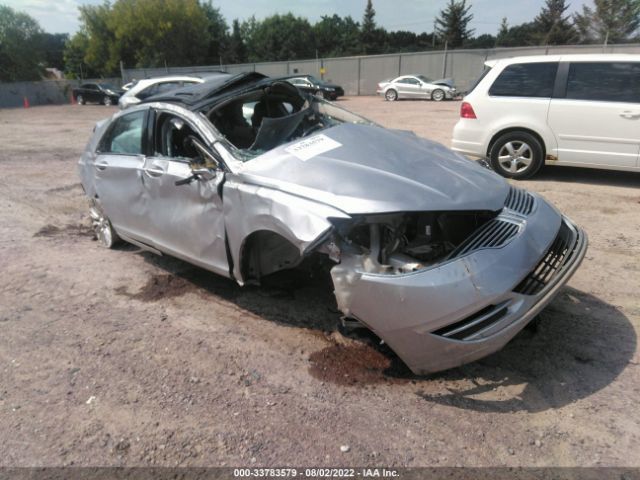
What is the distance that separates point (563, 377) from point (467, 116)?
550 cm

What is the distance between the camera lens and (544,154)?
713 centimetres

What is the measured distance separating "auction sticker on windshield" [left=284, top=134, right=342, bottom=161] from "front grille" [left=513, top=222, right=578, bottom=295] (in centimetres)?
159

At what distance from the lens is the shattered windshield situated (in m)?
4.02

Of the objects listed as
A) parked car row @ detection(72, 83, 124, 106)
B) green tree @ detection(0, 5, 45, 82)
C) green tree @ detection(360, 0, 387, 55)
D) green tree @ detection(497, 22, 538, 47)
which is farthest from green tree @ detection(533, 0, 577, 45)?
green tree @ detection(0, 5, 45, 82)

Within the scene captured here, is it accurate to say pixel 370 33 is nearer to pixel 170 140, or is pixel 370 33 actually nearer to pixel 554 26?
pixel 554 26

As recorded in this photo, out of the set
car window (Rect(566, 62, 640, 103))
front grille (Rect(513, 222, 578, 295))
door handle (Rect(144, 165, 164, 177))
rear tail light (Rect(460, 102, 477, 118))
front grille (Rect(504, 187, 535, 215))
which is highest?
car window (Rect(566, 62, 640, 103))

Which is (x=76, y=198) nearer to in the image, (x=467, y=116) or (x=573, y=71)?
(x=467, y=116)

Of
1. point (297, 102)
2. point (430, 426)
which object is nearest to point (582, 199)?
point (297, 102)

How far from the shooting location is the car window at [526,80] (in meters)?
7.03

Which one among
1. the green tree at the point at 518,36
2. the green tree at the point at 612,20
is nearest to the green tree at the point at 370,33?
the green tree at the point at 518,36

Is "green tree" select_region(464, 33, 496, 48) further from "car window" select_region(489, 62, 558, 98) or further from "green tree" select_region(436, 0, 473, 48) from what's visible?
"car window" select_region(489, 62, 558, 98)

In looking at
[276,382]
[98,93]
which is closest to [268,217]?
[276,382]

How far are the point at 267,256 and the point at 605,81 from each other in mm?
5855

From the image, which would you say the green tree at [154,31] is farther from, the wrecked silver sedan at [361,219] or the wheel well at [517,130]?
the wrecked silver sedan at [361,219]
